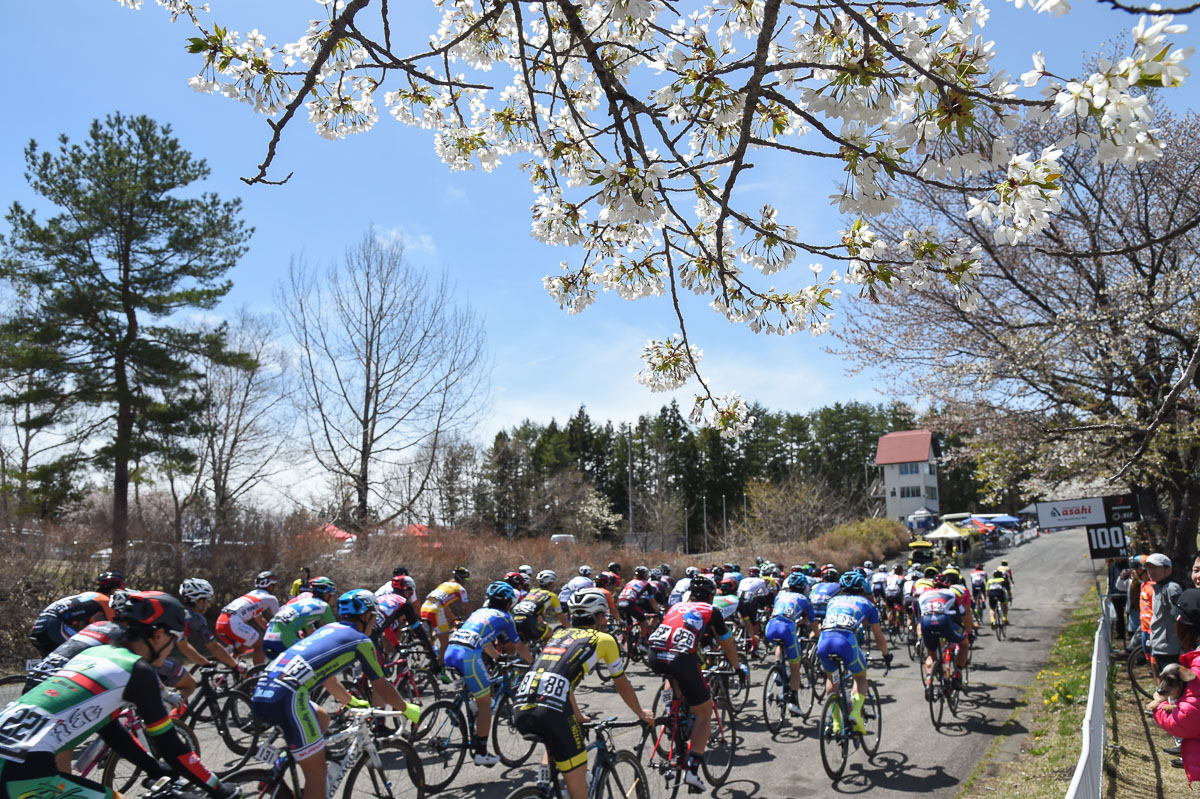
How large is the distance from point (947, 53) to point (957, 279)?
123 cm

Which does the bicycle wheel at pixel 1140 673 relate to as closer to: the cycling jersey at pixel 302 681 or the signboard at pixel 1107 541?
the signboard at pixel 1107 541

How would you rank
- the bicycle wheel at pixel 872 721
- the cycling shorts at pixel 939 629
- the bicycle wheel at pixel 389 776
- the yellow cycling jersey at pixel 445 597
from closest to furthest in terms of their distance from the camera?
1. the bicycle wheel at pixel 389 776
2. the bicycle wheel at pixel 872 721
3. the cycling shorts at pixel 939 629
4. the yellow cycling jersey at pixel 445 597

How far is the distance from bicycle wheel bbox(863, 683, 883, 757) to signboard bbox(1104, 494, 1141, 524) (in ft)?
30.9

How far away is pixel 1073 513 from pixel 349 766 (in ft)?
52.9

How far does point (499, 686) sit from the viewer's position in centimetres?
879

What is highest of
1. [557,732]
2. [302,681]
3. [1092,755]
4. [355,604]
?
[355,604]

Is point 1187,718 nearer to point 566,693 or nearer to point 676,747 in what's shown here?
point 676,747

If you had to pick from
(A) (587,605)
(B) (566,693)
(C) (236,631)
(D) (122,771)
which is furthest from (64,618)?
(B) (566,693)

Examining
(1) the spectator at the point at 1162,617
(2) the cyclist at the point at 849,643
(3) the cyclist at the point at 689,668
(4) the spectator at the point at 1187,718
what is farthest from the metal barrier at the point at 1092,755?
(3) the cyclist at the point at 689,668

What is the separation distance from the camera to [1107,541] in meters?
14.7

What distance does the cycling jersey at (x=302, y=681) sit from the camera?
5.30m

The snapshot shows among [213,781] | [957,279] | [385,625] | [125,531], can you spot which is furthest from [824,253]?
[125,531]

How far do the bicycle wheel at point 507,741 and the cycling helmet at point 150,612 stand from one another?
437 centimetres

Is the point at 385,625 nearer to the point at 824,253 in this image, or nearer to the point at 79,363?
the point at 824,253
